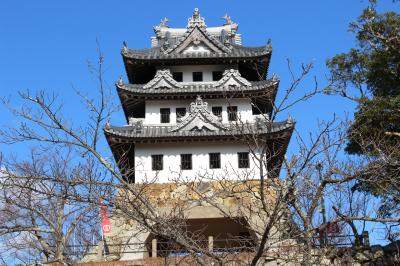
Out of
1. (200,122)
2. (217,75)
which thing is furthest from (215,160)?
(217,75)

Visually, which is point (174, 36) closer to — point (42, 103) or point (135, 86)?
point (135, 86)

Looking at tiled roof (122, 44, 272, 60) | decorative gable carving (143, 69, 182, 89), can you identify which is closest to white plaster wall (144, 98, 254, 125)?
decorative gable carving (143, 69, 182, 89)

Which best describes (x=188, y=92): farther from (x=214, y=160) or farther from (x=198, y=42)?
(x=214, y=160)

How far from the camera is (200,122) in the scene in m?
23.0

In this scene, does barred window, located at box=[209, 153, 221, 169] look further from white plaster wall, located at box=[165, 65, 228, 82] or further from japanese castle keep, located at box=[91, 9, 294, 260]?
white plaster wall, located at box=[165, 65, 228, 82]

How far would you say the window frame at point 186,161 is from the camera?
2266 cm

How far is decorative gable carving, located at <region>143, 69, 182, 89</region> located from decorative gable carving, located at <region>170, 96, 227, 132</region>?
1.96 m

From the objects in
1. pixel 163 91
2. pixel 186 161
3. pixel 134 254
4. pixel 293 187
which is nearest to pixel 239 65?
pixel 163 91

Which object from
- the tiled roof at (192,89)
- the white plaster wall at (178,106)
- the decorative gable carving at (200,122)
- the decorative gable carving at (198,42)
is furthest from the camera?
the decorative gable carving at (198,42)

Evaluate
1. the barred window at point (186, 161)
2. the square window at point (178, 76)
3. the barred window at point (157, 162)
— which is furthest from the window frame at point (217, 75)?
the barred window at point (157, 162)

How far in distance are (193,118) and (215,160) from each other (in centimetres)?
210

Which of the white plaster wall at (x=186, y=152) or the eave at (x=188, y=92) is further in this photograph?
the eave at (x=188, y=92)

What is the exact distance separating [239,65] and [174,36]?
15.5 feet

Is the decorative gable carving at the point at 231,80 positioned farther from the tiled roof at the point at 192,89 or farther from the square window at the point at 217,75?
the square window at the point at 217,75
